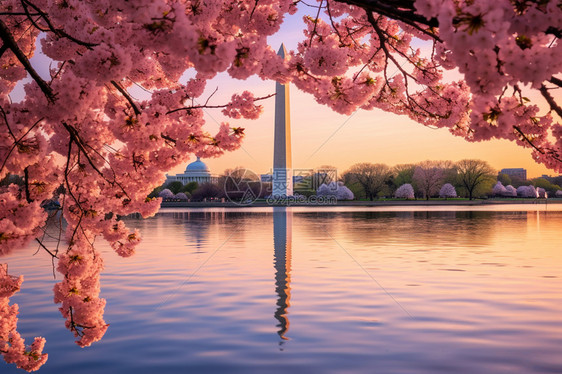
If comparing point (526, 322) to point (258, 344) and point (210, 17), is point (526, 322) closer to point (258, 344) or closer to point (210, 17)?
point (258, 344)

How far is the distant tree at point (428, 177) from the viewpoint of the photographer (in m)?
106

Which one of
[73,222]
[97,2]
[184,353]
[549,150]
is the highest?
[97,2]

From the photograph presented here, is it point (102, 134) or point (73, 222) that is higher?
point (102, 134)

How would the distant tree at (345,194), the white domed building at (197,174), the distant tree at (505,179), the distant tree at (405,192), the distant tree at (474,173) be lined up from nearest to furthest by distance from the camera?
1. the distant tree at (474,173)
2. the distant tree at (345,194)
3. the distant tree at (405,192)
4. the distant tree at (505,179)
5. the white domed building at (197,174)

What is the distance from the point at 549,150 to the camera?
5.91 metres

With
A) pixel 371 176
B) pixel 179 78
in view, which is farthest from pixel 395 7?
pixel 371 176

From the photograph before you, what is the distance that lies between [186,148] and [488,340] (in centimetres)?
446

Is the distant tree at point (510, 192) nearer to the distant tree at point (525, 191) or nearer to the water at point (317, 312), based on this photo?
the distant tree at point (525, 191)

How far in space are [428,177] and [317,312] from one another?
10042 cm

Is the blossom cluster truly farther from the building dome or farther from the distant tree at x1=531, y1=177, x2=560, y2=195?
the building dome

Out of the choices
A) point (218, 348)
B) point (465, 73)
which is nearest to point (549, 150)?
point (465, 73)

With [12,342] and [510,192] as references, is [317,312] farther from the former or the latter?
[510,192]

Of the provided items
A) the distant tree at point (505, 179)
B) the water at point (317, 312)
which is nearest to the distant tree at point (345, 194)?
the distant tree at point (505, 179)

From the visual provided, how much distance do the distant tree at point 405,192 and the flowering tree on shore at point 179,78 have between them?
3841 inches
